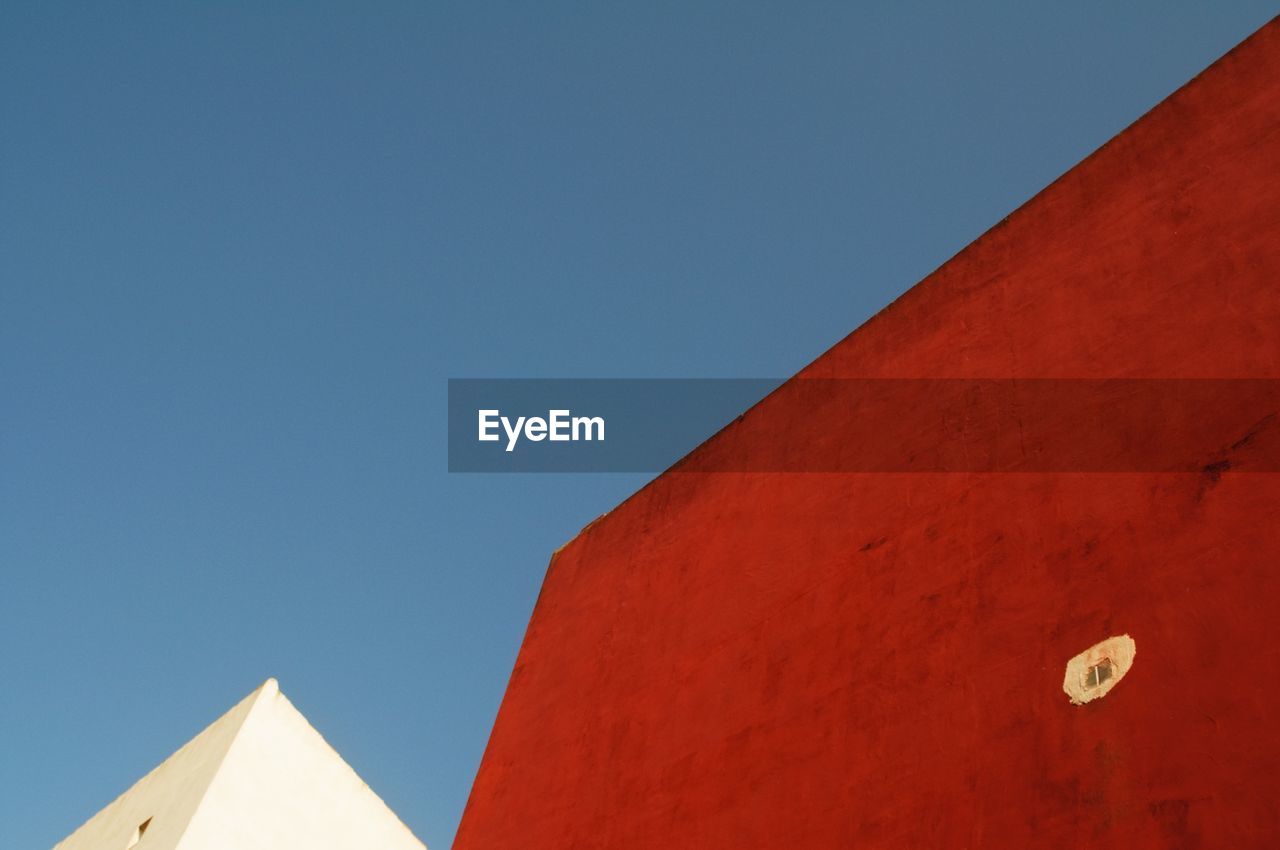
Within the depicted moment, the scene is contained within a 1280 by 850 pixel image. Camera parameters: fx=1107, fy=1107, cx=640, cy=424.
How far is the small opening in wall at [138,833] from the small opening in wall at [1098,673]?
33.4ft

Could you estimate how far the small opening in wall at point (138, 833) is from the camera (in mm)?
11055

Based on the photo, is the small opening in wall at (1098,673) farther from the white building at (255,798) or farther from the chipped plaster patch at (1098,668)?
the white building at (255,798)

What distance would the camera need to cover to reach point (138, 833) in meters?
11.2

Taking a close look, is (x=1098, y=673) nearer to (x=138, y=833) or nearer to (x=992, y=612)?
(x=992, y=612)

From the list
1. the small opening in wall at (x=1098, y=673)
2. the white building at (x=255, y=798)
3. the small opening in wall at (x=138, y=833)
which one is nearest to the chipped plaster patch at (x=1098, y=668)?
the small opening in wall at (x=1098, y=673)

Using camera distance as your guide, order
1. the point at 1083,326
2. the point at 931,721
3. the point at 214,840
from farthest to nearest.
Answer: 1. the point at 214,840
2. the point at 1083,326
3. the point at 931,721

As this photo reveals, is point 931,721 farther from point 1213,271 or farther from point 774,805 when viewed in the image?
point 1213,271

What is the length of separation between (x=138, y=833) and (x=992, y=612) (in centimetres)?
993

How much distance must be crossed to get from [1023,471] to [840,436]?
1.58 metres

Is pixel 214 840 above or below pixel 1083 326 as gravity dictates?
below

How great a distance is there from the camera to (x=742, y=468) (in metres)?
7.21

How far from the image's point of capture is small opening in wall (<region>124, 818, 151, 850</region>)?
36.3ft

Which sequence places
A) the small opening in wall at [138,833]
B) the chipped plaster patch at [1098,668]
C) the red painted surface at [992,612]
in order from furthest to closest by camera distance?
the small opening in wall at [138,833] → the chipped plaster patch at [1098,668] → the red painted surface at [992,612]

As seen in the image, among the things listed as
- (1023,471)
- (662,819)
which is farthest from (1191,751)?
(662,819)
